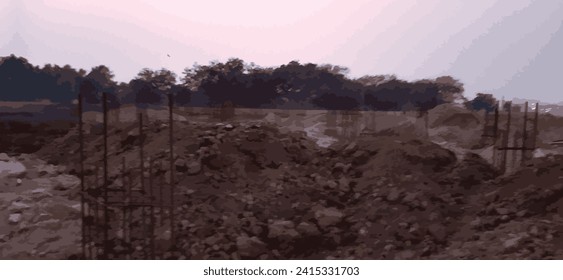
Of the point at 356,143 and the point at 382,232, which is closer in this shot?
the point at 382,232

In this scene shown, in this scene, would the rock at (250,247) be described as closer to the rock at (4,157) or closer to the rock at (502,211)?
the rock at (502,211)

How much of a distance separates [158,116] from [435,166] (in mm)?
6969

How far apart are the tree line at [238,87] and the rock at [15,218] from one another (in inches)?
122

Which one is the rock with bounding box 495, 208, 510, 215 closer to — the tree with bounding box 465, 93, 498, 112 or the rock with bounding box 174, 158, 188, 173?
the tree with bounding box 465, 93, 498, 112

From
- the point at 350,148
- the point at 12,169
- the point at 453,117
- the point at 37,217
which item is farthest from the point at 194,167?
the point at 453,117

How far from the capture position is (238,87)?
12.5m

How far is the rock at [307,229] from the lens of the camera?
20.1 ft

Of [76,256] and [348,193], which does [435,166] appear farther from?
[76,256]

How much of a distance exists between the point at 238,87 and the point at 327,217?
6.87 meters

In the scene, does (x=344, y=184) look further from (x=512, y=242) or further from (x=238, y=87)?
(x=238, y=87)

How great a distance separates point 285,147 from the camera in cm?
810
